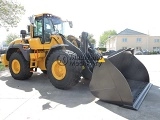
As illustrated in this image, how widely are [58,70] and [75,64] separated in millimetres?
753

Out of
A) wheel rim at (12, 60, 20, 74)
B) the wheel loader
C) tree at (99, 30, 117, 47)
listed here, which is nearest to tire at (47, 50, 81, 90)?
the wheel loader

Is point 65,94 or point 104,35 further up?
point 104,35

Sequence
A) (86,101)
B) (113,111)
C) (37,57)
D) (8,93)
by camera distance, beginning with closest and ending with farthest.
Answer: (113,111), (86,101), (8,93), (37,57)

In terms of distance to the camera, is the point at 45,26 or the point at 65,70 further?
the point at 45,26

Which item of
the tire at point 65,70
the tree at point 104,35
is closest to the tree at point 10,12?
the tire at point 65,70

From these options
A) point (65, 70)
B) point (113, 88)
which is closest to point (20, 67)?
point (65, 70)

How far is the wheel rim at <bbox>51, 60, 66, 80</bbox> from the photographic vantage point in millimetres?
5493

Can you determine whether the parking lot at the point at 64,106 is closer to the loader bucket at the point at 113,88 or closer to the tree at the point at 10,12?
the loader bucket at the point at 113,88

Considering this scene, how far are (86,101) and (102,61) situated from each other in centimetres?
117

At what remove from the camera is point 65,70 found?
5410mm

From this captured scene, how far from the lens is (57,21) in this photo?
23.1 ft

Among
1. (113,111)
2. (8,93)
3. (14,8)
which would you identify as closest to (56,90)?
(8,93)

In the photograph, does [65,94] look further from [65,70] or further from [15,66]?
[15,66]

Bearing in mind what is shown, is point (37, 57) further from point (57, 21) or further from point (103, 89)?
point (103, 89)
